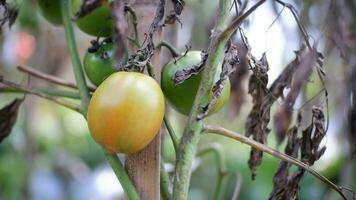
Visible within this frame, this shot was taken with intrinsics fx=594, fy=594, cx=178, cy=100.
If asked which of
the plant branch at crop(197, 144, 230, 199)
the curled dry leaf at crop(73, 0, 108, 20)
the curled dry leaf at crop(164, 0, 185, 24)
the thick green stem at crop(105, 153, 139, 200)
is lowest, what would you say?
the plant branch at crop(197, 144, 230, 199)

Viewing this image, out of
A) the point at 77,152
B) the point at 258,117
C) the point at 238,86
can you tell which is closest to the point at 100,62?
the point at 258,117

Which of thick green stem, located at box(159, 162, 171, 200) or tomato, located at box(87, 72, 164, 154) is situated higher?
tomato, located at box(87, 72, 164, 154)

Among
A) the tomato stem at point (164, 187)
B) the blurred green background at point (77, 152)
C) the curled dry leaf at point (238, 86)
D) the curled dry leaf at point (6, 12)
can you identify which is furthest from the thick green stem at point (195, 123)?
the blurred green background at point (77, 152)

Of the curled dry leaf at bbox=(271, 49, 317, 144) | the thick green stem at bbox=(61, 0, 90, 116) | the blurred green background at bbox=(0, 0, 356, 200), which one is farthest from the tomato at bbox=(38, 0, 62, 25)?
the blurred green background at bbox=(0, 0, 356, 200)

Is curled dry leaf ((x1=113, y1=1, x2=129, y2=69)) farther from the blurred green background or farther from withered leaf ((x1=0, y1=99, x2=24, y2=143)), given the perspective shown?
the blurred green background

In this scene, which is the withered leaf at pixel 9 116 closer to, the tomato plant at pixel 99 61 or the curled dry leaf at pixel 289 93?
the tomato plant at pixel 99 61
